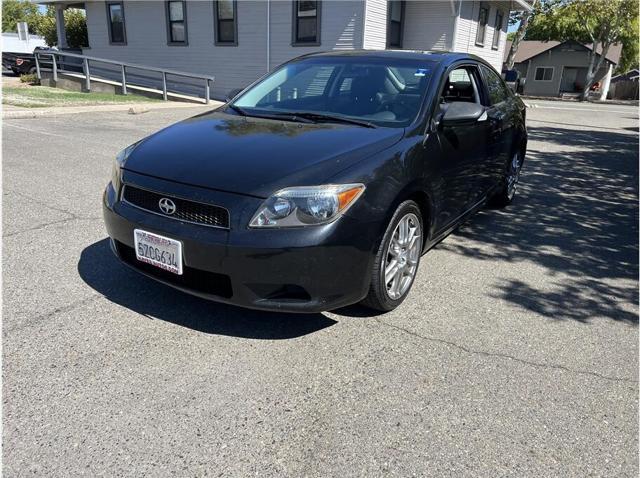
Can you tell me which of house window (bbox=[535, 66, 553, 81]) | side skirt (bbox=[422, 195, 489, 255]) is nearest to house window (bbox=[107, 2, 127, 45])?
side skirt (bbox=[422, 195, 489, 255])

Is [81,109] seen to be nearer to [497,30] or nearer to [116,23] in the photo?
[116,23]

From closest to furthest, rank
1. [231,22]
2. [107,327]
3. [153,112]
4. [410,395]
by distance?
[410,395], [107,327], [153,112], [231,22]

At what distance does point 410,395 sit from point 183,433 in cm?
112

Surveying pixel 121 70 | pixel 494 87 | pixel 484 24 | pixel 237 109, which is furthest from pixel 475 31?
pixel 237 109

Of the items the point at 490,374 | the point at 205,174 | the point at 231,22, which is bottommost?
the point at 490,374

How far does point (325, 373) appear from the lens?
2.73m

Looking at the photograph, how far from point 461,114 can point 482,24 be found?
60.8 feet

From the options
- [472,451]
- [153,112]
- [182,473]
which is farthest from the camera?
[153,112]

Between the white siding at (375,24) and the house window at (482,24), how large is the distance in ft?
17.2

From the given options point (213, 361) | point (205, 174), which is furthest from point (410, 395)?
point (205, 174)

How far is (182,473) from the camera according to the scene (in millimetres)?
2057

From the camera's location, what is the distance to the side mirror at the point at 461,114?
356cm

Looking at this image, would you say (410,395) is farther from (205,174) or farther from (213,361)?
(205,174)

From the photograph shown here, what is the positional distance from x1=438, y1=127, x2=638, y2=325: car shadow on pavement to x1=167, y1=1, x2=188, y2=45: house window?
1411cm
